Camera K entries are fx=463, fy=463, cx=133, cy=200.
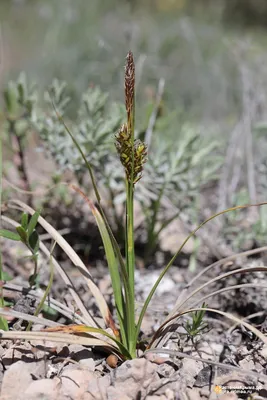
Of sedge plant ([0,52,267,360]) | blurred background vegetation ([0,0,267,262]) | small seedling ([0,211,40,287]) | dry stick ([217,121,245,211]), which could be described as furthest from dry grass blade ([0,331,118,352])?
dry stick ([217,121,245,211])

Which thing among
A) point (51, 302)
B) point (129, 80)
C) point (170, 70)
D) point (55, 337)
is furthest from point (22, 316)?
point (170, 70)

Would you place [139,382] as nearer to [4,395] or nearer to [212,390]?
[212,390]

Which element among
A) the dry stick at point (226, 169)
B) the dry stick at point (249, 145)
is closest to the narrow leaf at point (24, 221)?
the dry stick at point (226, 169)

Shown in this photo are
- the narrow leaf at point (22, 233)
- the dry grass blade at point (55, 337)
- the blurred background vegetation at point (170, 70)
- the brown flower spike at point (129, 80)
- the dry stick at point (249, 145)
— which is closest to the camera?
the brown flower spike at point (129, 80)

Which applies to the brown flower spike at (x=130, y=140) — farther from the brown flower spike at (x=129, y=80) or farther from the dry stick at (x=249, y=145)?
the dry stick at (x=249, y=145)

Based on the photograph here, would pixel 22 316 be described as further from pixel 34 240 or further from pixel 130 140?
pixel 130 140

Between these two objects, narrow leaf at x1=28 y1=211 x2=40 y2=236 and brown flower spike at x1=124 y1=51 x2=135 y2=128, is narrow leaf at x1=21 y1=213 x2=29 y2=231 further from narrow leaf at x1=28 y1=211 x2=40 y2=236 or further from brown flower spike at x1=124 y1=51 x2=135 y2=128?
brown flower spike at x1=124 y1=51 x2=135 y2=128
